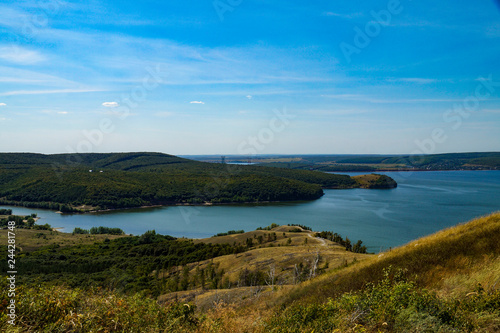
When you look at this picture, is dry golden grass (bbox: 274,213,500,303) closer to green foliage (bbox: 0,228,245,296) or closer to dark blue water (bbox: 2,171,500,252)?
green foliage (bbox: 0,228,245,296)

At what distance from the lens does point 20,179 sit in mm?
109625

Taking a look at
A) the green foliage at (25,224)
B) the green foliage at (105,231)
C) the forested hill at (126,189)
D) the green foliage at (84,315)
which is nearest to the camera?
the green foliage at (84,315)

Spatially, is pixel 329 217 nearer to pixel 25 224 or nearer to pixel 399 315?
pixel 25 224

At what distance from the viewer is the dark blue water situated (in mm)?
59656

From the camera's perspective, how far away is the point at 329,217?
72.9 m

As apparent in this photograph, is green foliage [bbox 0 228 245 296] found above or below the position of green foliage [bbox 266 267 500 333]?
below

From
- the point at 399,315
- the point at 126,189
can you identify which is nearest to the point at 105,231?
the point at 126,189

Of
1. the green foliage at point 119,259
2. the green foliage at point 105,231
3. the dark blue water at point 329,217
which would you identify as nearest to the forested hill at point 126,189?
the dark blue water at point 329,217

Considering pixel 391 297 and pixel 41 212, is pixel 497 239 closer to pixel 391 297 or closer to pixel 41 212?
pixel 391 297

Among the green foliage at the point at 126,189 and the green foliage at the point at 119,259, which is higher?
the green foliage at the point at 126,189

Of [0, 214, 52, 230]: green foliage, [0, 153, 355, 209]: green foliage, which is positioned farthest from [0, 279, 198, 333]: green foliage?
[0, 153, 355, 209]: green foliage

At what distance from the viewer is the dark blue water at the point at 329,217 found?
→ 59.7 m

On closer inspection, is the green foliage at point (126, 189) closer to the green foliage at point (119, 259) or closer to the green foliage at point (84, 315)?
the green foliage at point (119, 259)

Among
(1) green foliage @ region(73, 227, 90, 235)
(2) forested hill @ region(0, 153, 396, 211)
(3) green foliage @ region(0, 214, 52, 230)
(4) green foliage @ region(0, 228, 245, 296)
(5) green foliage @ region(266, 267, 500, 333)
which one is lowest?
(1) green foliage @ region(73, 227, 90, 235)
